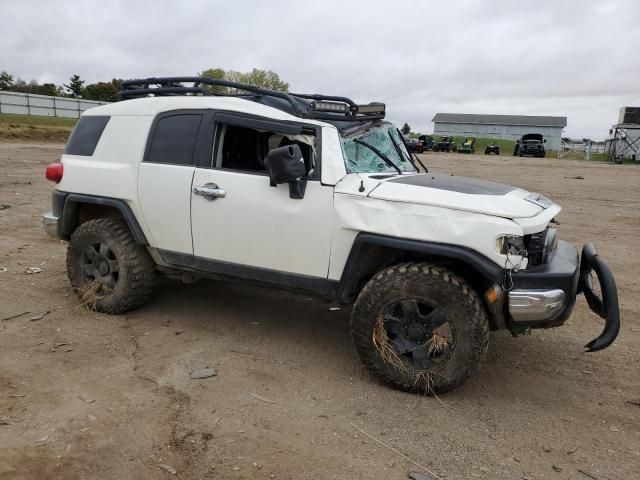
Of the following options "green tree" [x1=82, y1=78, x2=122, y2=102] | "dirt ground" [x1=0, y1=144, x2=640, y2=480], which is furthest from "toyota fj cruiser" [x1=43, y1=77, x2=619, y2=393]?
"green tree" [x1=82, y1=78, x2=122, y2=102]

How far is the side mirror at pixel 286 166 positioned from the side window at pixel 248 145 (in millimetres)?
250

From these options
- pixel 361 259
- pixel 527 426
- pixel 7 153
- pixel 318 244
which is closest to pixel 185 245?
pixel 318 244

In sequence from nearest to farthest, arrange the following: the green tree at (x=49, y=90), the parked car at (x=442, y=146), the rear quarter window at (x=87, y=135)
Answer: the rear quarter window at (x=87, y=135) → the parked car at (x=442, y=146) → the green tree at (x=49, y=90)

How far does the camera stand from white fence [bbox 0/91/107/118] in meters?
44.2

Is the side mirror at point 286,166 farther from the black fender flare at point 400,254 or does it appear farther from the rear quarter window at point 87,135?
the rear quarter window at point 87,135

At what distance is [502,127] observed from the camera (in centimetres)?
8125

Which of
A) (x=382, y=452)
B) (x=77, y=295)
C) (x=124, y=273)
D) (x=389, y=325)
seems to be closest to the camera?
(x=382, y=452)

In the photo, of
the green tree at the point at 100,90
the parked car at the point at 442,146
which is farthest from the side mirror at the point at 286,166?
the green tree at the point at 100,90

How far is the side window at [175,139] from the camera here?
4328 mm

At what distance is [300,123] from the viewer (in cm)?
393

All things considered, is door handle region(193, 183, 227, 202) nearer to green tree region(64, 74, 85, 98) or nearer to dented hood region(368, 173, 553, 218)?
dented hood region(368, 173, 553, 218)

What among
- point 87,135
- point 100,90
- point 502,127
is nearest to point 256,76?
point 100,90

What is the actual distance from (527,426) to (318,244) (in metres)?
1.82

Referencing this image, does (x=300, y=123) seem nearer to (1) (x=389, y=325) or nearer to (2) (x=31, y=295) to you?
(1) (x=389, y=325)
